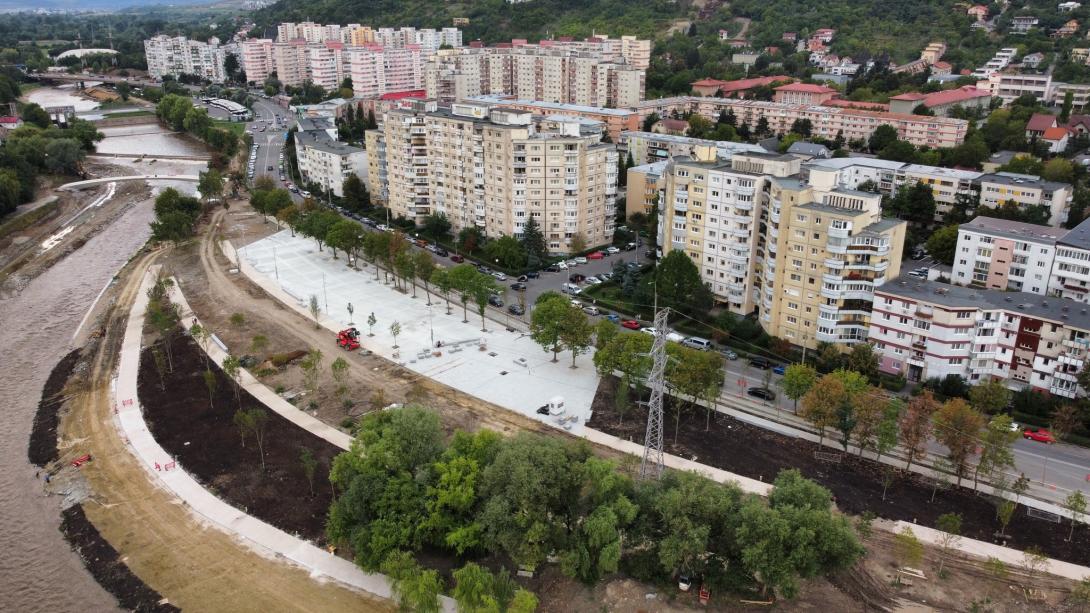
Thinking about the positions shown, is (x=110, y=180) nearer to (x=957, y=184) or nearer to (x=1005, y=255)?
(x=957, y=184)

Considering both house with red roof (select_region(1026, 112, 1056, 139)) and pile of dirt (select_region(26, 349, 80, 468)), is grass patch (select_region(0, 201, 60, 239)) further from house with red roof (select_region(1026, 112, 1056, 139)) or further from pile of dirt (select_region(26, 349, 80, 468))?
house with red roof (select_region(1026, 112, 1056, 139))

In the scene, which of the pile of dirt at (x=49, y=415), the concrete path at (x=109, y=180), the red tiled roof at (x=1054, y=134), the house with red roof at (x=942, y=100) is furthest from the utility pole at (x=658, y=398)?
the concrete path at (x=109, y=180)

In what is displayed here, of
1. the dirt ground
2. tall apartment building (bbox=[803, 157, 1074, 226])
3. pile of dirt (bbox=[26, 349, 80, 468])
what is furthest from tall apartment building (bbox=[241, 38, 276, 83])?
the dirt ground

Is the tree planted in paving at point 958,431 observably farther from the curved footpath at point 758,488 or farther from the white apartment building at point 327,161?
the white apartment building at point 327,161

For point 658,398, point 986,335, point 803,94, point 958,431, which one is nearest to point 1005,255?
point 986,335

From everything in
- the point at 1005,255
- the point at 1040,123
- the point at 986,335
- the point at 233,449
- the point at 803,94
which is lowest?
the point at 233,449

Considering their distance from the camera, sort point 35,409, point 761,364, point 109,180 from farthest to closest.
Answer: point 109,180
point 761,364
point 35,409

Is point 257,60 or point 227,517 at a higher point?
point 257,60
